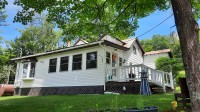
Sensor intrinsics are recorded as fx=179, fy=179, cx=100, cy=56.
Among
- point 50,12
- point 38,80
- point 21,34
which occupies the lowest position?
point 38,80

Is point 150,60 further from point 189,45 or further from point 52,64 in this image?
point 189,45

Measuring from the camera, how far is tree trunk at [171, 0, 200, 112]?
2941mm

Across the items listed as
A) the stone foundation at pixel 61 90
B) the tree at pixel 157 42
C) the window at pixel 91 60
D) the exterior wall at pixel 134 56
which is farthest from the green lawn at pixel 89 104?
the tree at pixel 157 42

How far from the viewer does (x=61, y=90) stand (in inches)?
574

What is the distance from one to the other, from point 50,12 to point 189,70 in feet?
19.4

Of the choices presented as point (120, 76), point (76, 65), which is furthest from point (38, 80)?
point (120, 76)

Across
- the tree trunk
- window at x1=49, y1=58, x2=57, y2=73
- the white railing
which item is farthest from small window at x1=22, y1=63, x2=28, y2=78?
the tree trunk

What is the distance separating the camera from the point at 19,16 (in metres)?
6.49

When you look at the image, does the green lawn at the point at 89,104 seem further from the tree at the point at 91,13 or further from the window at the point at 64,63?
the window at the point at 64,63

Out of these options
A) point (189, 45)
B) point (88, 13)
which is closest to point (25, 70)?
point (88, 13)

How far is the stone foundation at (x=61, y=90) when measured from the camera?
12645 millimetres

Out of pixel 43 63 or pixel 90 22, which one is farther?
pixel 43 63

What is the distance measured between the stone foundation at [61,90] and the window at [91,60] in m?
1.58

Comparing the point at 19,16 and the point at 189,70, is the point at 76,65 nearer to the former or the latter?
the point at 19,16
